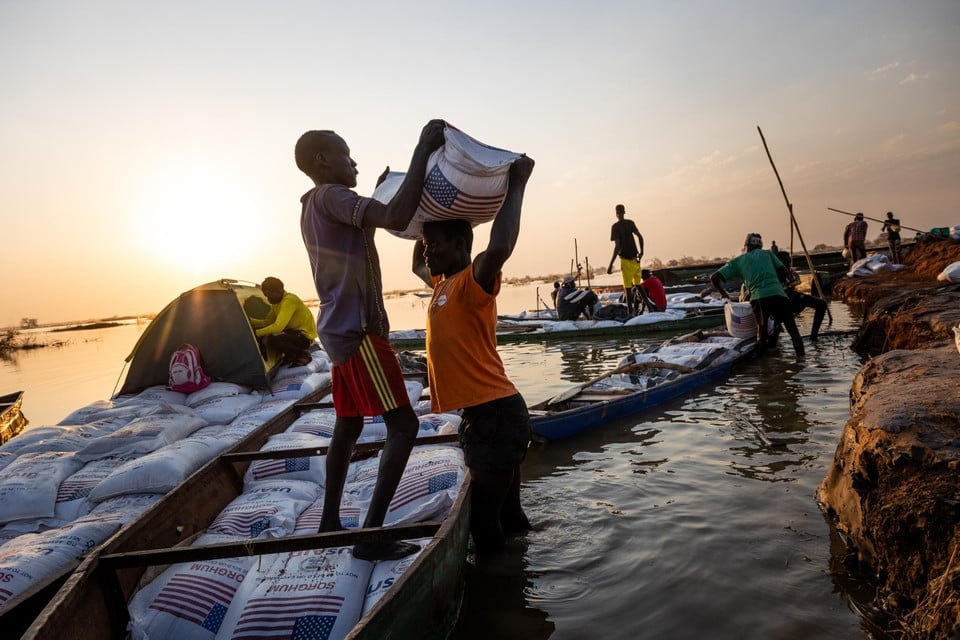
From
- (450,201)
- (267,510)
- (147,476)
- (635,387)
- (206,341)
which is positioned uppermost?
(450,201)

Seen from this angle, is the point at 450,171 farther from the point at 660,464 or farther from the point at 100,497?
the point at 660,464

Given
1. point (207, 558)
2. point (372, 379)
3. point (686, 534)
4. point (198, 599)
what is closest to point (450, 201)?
point (372, 379)

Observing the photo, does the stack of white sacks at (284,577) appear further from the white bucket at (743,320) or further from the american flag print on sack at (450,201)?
the white bucket at (743,320)

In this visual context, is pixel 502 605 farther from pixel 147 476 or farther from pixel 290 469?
pixel 147 476

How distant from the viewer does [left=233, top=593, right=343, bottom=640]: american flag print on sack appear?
200cm

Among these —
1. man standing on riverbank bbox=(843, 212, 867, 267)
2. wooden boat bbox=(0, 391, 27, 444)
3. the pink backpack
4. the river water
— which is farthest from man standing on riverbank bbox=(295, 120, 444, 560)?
man standing on riverbank bbox=(843, 212, 867, 267)

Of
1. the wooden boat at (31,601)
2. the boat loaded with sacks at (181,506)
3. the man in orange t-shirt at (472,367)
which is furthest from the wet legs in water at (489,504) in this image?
the wooden boat at (31,601)

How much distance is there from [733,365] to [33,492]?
7597mm

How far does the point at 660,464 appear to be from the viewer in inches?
181

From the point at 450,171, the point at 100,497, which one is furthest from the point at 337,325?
the point at 100,497

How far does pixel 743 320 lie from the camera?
8.88m

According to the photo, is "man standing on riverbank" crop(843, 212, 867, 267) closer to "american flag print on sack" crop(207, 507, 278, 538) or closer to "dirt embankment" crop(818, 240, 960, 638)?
"dirt embankment" crop(818, 240, 960, 638)

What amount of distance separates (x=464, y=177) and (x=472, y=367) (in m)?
0.87

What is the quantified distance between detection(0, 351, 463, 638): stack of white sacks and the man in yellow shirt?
4.93 ft
